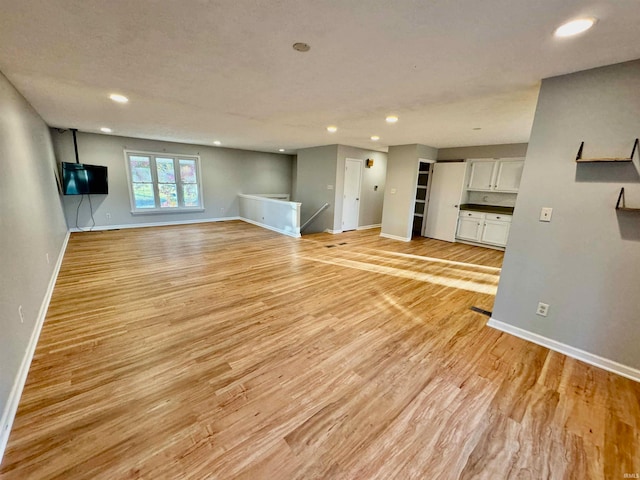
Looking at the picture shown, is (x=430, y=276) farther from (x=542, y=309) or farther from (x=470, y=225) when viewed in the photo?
(x=470, y=225)

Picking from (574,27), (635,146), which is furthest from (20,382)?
(635,146)

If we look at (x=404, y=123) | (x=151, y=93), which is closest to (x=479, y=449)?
(x=404, y=123)

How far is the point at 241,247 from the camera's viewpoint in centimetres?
547

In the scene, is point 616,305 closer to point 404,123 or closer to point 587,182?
point 587,182

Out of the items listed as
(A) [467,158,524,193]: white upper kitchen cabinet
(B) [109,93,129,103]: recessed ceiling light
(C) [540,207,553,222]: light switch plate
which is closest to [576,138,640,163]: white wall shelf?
(C) [540,207,553,222]: light switch plate

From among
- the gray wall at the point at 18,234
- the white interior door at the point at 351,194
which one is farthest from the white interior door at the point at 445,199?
the gray wall at the point at 18,234

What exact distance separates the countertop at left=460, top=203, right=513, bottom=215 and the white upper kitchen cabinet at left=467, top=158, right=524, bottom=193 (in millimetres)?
421

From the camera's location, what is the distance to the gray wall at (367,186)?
22.1 feet

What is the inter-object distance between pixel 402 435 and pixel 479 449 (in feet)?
1.39

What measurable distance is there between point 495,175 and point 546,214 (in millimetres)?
4033

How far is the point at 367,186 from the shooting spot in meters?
7.61

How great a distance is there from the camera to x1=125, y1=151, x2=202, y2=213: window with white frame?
6945 mm

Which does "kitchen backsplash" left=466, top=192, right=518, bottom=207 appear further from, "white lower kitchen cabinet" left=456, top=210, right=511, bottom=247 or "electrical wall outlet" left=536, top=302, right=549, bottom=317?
"electrical wall outlet" left=536, top=302, right=549, bottom=317

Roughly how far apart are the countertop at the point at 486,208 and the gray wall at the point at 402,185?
1.31m
